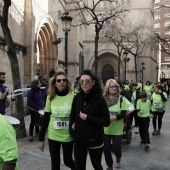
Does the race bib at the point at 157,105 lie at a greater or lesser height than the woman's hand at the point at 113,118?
lesser

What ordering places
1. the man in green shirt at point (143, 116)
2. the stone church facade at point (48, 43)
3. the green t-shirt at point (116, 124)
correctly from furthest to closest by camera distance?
the stone church facade at point (48, 43), the man in green shirt at point (143, 116), the green t-shirt at point (116, 124)

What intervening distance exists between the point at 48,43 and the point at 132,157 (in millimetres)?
20450

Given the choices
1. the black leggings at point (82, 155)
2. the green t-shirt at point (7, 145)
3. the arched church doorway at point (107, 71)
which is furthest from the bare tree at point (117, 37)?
the green t-shirt at point (7, 145)

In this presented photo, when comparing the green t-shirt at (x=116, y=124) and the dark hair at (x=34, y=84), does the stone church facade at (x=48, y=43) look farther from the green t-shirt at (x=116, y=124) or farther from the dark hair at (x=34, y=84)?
the dark hair at (x=34, y=84)

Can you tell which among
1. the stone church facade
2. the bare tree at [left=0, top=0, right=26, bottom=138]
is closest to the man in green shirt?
the stone church facade

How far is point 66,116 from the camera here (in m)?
4.04

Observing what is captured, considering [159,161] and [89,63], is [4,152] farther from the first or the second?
[89,63]

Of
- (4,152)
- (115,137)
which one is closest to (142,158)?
(115,137)

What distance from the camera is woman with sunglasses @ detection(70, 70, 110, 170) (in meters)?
3.64

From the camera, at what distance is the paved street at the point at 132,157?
5668mm

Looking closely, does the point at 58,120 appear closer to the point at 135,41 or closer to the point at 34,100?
the point at 34,100

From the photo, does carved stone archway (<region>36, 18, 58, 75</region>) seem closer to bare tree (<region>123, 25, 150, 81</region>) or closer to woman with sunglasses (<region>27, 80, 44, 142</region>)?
bare tree (<region>123, 25, 150, 81</region>)

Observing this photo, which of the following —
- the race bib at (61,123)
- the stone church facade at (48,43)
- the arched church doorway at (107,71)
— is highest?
the stone church facade at (48,43)

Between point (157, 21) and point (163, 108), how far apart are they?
246 ft
